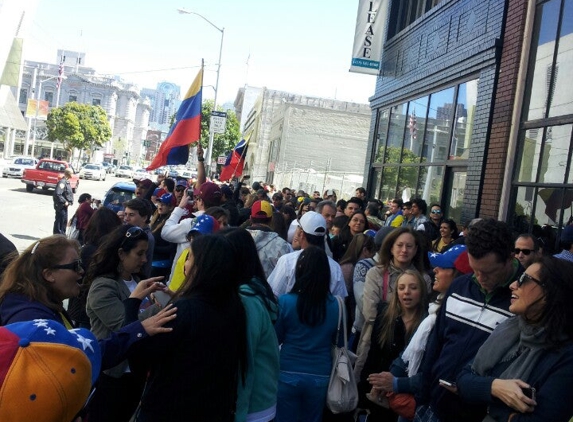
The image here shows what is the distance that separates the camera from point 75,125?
75.1m

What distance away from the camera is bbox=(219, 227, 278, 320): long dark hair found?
348cm

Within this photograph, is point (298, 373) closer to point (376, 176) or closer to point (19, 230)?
point (376, 176)

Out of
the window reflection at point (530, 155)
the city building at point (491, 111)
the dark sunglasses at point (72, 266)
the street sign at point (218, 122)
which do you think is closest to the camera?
the dark sunglasses at point (72, 266)

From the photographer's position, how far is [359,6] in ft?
52.0

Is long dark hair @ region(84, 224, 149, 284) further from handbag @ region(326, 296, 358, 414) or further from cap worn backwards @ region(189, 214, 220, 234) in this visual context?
handbag @ region(326, 296, 358, 414)

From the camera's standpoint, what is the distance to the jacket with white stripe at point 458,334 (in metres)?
3.53

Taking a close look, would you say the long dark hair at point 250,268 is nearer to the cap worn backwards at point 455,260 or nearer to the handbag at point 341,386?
the handbag at point 341,386

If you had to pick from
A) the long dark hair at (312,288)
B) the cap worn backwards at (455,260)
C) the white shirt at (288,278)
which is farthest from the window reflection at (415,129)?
the long dark hair at (312,288)

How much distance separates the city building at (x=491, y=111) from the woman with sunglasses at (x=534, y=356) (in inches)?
222

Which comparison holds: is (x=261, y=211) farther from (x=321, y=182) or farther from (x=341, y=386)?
(x=321, y=182)

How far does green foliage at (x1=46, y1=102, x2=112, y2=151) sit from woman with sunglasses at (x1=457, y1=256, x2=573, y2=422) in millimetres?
76856

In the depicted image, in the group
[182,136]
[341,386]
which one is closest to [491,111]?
[182,136]

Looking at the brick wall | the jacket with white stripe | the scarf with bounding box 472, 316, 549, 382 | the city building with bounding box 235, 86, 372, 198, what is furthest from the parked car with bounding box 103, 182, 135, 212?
the city building with bounding box 235, 86, 372, 198

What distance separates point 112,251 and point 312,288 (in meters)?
1.37
